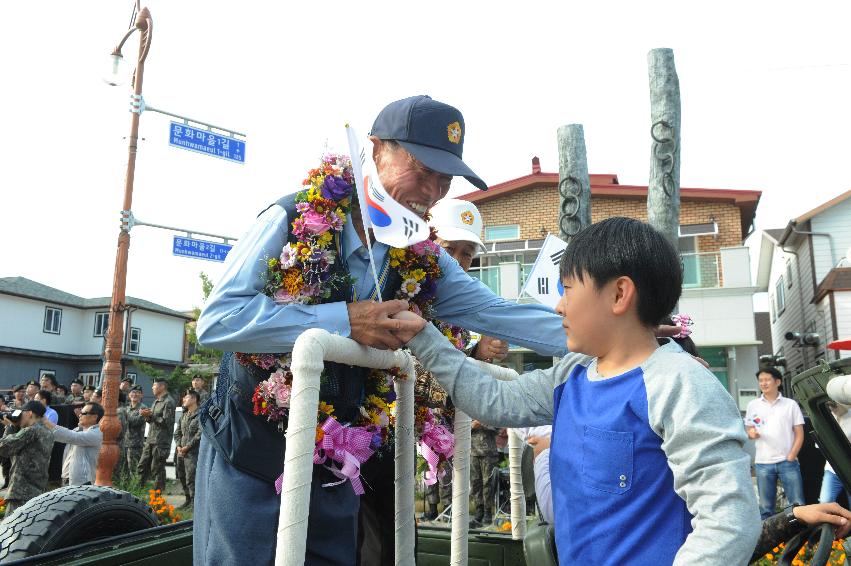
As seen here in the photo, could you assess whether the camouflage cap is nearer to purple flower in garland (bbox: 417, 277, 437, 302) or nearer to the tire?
the tire

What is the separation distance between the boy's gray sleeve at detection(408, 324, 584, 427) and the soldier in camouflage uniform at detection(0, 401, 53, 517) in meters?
9.48

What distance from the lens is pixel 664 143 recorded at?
668 cm

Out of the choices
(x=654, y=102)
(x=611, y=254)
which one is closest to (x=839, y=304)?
(x=654, y=102)

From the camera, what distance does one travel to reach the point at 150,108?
37.7 feet

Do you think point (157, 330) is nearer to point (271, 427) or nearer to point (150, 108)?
point (150, 108)

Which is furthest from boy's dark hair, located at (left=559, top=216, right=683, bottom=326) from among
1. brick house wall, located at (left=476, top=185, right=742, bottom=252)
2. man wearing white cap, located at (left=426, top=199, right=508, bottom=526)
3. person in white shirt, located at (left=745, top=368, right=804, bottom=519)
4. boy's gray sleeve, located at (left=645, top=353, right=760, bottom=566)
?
brick house wall, located at (left=476, top=185, right=742, bottom=252)

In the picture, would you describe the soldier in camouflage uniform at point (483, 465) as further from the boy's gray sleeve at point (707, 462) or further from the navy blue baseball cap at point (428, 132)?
the boy's gray sleeve at point (707, 462)

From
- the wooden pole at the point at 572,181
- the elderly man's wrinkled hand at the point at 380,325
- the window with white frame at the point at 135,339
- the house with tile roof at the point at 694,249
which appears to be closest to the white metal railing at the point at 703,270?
the house with tile roof at the point at 694,249

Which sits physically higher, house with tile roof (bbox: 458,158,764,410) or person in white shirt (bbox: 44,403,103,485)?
house with tile roof (bbox: 458,158,764,410)

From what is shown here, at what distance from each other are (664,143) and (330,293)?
5379mm

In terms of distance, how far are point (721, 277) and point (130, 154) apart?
14.1 meters

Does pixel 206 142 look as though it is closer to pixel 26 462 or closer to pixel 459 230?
pixel 26 462

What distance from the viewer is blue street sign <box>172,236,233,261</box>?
12198mm

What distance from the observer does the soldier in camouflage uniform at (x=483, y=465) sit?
1048 centimetres
